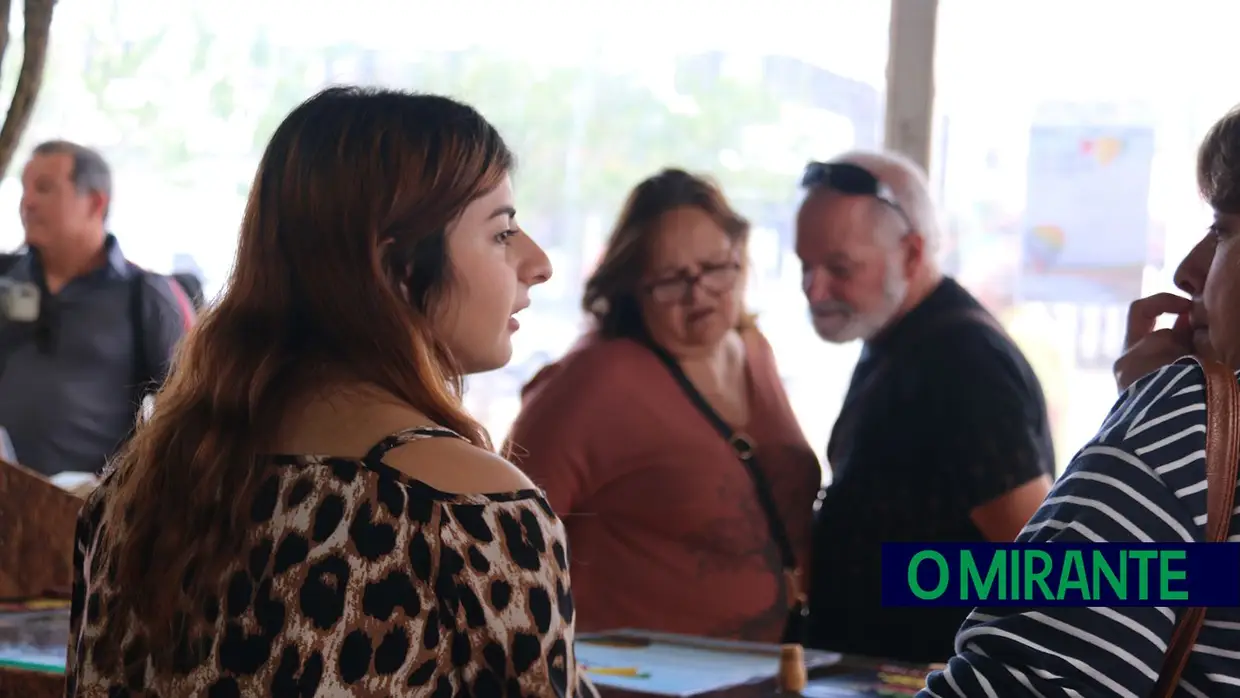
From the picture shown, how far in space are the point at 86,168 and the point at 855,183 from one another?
2775mm

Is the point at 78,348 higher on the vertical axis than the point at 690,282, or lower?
lower

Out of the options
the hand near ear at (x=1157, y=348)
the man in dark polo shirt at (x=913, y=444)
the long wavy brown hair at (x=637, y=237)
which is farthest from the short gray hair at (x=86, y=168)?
the hand near ear at (x=1157, y=348)

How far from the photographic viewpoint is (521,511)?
1327 mm

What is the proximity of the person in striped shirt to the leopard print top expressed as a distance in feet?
1.19

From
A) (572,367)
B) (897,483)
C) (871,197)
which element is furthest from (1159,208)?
(572,367)

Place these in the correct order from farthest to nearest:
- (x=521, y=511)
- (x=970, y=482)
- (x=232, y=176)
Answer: (x=232, y=176) → (x=970, y=482) → (x=521, y=511)

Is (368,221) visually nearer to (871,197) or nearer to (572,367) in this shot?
(572,367)

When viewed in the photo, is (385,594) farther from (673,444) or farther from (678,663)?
(673,444)

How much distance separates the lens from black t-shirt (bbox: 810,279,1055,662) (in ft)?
9.18

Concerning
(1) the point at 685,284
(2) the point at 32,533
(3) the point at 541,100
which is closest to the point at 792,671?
(1) the point at 685,284

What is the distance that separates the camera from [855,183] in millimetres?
3338

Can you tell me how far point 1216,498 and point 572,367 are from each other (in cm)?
200

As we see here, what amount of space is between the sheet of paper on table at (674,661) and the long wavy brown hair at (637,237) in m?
0.73

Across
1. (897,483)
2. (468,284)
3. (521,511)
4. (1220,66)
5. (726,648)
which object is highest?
(1220,66)
